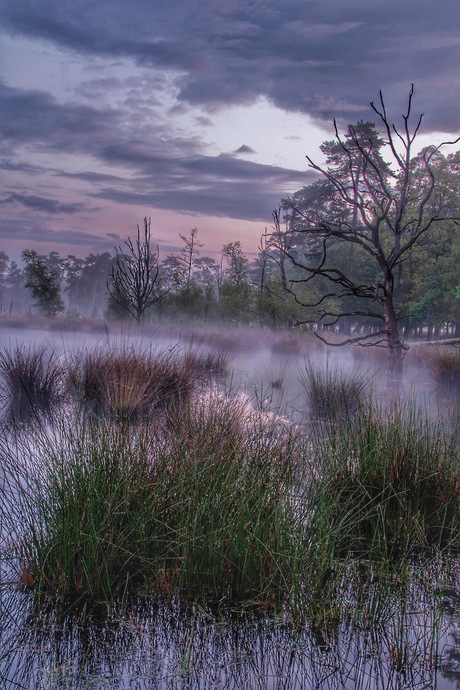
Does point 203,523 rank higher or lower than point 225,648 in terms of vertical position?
higher

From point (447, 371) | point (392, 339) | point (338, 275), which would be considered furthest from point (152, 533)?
point (338, 275)

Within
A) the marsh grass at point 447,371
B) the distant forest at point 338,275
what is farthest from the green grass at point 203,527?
the distant forest at point 338,275

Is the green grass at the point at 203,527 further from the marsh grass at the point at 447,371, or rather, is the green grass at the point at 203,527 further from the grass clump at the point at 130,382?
the marsh grass at the point at 447,371

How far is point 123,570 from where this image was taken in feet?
7.72

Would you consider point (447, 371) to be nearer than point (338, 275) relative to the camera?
Yes

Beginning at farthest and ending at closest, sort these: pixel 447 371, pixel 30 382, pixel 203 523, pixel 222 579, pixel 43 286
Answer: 1. pixel 43 286
2. pixel 447 371
3. pixel 30 382
4. pixel 203 523
5. pixel 222 579

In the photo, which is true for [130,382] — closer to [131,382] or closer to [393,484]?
[131,382]

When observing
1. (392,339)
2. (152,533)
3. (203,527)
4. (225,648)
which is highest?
(392,339)

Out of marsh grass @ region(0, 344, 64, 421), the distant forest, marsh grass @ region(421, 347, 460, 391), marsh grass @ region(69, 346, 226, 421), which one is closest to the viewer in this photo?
marsh grass @ region(69, 346, 226, 421)

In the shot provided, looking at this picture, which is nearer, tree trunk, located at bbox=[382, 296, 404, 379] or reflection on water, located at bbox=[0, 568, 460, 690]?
reflection on water, located at bbox=[0, 568, 460, 690]

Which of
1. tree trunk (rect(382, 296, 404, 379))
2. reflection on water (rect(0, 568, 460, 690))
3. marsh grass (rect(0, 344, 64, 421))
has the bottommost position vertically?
reflection on water (rect(0, 568, 460, 690))

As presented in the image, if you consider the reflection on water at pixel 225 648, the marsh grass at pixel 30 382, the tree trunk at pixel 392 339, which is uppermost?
the tree trunk at pixel 392 339

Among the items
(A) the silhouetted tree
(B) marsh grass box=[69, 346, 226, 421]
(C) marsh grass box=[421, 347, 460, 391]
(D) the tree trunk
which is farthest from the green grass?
(A) the silhouetted tree

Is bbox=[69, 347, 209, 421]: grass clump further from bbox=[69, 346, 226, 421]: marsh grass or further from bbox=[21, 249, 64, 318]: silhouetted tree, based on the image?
bbox=[21, 249, 64, 318]: silhouetted tree
